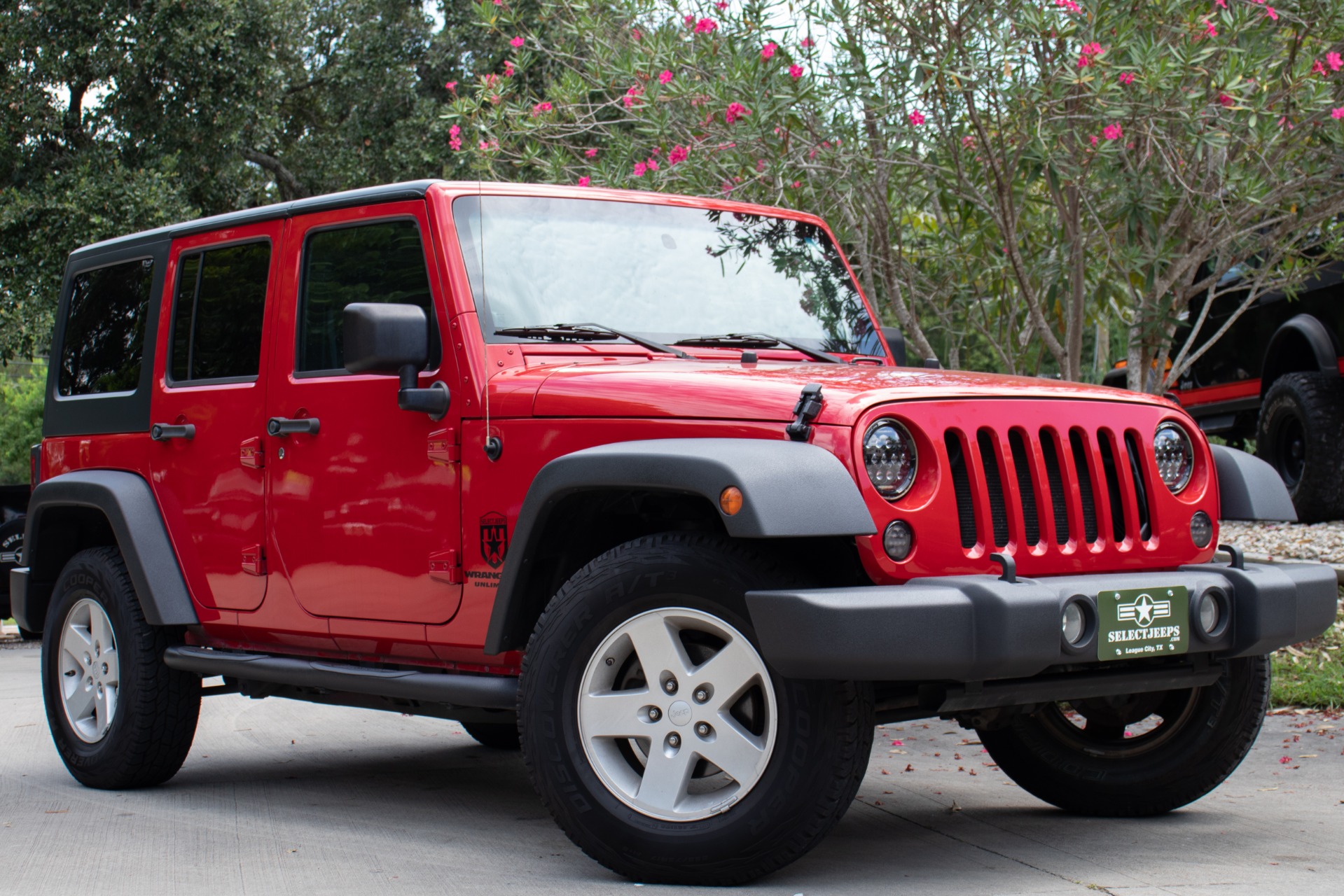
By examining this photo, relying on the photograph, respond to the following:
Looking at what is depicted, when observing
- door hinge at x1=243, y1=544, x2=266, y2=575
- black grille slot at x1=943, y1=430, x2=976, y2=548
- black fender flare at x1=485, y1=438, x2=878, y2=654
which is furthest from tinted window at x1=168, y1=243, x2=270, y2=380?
black grille slot at x1=943, y1=430, x2=976, y2=548

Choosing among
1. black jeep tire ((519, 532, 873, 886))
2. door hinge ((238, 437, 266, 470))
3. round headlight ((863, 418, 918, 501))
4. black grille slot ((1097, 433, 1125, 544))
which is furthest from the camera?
door hinge ((238, 437, 266, 470))

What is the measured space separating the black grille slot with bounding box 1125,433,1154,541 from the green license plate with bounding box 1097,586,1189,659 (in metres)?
0.33

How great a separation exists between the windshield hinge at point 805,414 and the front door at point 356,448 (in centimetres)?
120

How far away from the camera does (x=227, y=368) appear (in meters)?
5.68

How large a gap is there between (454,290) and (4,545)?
9.44 metres

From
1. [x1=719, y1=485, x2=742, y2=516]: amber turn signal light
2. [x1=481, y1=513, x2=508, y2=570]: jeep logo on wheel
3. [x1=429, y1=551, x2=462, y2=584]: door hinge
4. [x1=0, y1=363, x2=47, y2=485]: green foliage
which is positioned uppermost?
[x1=719, y1=485, x2=742, y2=516]: amber turn signal light

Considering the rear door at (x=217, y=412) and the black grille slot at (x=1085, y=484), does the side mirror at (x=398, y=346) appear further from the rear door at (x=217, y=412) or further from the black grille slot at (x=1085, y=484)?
the black grille slot at (x=1085, y=484)

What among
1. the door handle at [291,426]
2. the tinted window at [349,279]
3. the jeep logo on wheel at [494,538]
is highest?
the tinted window at [349,279]

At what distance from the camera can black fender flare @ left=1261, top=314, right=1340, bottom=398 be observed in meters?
11.2

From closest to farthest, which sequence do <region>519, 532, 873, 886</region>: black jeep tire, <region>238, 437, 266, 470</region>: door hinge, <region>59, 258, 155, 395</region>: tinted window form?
<region>519, 532, 873, 886</region>: black jeep tire
<region>238, 437, 266, 470</region>: door hinge
<region>59, 258, 155, 395</region>: tinted window

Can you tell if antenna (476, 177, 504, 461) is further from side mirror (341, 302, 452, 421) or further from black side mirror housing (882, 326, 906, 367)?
black side mirror housing (882, 326, 906, 367)

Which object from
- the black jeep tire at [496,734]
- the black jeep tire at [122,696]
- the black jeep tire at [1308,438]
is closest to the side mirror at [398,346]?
the black jeep tire at [122,696]

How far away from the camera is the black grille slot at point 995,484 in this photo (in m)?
4.08

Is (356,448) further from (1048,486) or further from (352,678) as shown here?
(1048,486)
